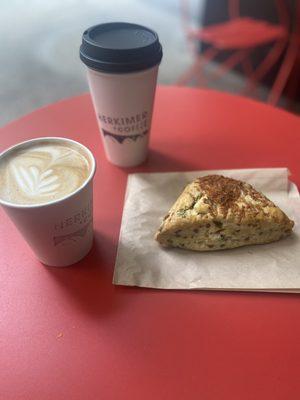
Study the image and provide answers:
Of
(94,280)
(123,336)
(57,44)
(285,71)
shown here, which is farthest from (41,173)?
(57,44)

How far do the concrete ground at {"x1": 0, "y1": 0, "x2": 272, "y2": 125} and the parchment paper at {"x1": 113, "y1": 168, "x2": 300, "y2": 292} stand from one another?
1.83 metres

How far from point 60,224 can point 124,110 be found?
1.08 ft

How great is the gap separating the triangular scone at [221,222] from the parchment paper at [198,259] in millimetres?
18

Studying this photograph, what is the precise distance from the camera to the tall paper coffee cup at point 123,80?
2.38ft

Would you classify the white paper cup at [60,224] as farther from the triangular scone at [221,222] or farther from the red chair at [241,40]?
the red chair at [241,40]

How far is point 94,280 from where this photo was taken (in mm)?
681

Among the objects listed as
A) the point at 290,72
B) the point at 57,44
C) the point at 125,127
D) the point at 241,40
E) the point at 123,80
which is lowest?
the point at 57,44

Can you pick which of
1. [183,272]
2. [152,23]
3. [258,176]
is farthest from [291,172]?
[152,23]

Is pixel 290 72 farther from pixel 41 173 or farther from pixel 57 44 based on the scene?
pixel 41 173

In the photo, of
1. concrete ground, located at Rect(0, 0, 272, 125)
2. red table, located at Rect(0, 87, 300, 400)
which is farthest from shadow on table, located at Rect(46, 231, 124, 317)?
concrete ground, located at Rect(0, 0, 272, 125)

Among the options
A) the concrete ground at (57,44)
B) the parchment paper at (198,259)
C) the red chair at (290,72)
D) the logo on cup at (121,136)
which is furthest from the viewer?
the concrete ground at (57,44)

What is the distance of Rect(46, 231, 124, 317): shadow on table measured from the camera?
2.10 ft

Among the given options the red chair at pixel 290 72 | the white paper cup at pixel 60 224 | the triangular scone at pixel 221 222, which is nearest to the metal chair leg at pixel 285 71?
the red chair at pixel 290 72

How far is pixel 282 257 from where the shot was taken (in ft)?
2.26
